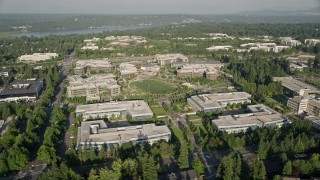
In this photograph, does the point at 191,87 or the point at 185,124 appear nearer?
the point at 185,124

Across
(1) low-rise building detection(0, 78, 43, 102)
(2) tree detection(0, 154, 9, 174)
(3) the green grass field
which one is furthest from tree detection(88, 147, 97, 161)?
(1) low-rise building detection(0, 78, 43, 102)

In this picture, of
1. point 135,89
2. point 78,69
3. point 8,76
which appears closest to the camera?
point 135,89

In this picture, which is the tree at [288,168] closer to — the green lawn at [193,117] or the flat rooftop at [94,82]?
the green lawn at [193,117]

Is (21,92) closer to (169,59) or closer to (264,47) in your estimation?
(169,59)

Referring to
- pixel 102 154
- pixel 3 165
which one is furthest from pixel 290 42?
pixel 3 165

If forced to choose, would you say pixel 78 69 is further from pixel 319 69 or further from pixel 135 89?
pixel 319 69

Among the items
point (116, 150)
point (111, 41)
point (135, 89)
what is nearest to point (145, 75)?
point (135, 89)
